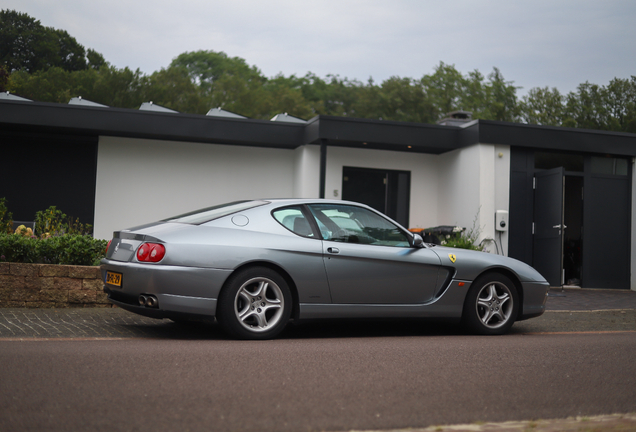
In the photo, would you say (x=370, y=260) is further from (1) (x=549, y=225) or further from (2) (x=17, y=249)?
(1) (x=549, y=225)

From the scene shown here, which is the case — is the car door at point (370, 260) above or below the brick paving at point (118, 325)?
above

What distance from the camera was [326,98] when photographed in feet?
171

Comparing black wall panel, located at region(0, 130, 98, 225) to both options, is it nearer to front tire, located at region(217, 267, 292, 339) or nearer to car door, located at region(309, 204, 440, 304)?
car door, located at region(309, 204, 440, 304)

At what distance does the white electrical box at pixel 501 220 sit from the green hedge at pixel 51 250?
8733mm

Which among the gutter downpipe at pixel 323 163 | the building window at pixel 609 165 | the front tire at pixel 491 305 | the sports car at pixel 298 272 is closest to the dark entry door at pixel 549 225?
the building window at pixel 609 165

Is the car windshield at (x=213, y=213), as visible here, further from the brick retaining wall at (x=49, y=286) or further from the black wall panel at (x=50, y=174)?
the black wall panel at (x=50, y=174)

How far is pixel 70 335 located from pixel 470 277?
4086 mm

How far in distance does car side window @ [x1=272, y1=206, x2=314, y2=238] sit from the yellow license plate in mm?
1583

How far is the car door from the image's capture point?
6.12m

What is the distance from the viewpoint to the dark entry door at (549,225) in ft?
41.9

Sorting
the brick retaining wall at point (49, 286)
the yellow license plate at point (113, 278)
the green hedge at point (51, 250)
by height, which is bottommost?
the brick retaining wall at point (49, 286)

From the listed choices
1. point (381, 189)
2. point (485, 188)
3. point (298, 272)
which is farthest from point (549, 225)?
point (298, 272)

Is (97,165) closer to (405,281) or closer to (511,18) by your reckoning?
(405,281)

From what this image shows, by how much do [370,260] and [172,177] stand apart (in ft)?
30.5
